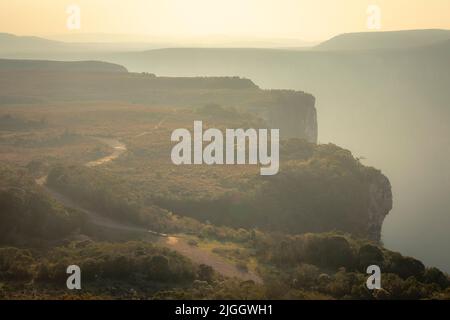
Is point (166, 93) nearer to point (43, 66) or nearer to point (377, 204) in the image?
point (43, 66)

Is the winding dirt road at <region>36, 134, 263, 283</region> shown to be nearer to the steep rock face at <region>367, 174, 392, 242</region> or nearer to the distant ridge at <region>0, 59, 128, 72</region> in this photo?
the steep rock face at <region>367, 174, 392, 242</region>

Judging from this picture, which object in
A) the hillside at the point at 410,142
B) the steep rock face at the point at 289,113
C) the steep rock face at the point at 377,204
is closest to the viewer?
the steep rock face at the point at 377,204

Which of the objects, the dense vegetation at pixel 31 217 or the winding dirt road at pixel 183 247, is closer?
the winding dirt road at pixel 183 247

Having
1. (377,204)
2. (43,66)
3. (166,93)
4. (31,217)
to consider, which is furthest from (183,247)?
(43,66)

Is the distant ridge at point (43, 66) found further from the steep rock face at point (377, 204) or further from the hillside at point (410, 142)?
the steep rock face at point (377, 204)

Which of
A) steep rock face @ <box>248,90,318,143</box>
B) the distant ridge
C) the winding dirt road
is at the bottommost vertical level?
the winding dirt road

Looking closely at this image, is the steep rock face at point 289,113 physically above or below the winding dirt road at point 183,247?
above

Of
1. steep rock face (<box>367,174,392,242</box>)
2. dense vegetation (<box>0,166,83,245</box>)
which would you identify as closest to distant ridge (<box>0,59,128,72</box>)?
steep rock face (<box>367,174,392,242</box>)

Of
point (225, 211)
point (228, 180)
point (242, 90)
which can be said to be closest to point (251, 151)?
point (228, 180)

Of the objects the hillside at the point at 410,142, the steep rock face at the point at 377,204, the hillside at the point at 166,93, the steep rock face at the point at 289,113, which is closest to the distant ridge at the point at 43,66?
the hillside at the point at 166,93
